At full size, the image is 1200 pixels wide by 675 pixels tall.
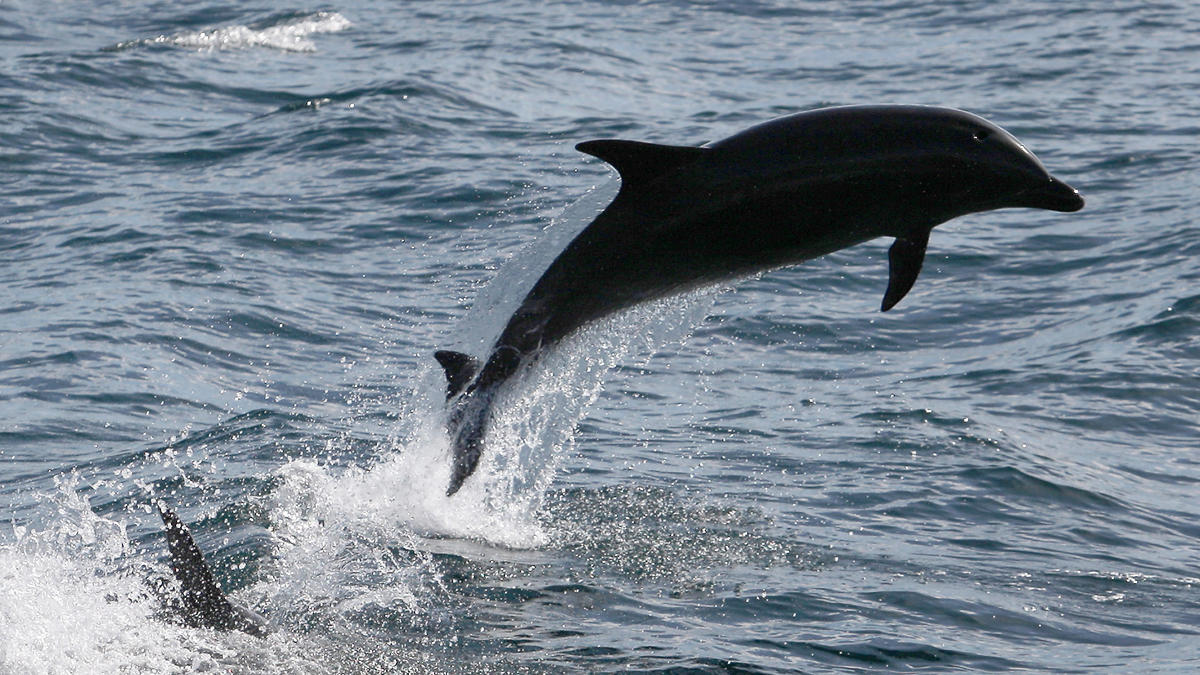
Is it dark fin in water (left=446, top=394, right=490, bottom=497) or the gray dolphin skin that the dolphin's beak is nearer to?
the gray dolphin skin

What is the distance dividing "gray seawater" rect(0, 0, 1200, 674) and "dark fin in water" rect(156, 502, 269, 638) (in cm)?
14

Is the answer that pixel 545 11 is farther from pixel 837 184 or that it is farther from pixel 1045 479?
pixel 837 184

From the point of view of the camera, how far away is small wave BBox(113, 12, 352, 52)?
26.6 m

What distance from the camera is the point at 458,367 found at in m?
8.84

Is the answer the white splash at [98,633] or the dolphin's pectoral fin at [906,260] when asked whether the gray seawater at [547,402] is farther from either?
the dolphin's pectoral fin at [906,260]

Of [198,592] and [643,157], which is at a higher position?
[643,157]

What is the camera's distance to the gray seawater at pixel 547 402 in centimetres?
884

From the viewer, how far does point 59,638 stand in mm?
7863

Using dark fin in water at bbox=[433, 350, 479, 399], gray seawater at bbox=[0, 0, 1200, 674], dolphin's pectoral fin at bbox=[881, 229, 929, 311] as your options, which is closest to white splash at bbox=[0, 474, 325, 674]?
gray seawater at bbox=[0, 0, 1200, 674]

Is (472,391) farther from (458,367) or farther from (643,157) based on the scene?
(643,157)

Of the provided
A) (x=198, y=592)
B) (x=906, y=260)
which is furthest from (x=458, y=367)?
(x=906, y=260)

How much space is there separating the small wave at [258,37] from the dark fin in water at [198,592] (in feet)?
63.0

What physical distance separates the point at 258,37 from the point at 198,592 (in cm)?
2126

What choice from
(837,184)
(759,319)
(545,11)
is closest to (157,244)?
(759,319)
